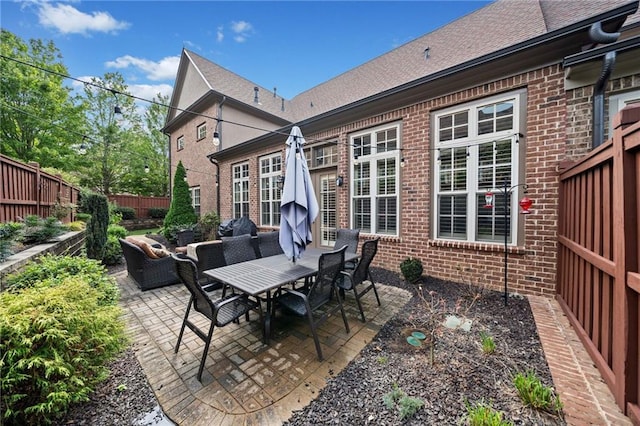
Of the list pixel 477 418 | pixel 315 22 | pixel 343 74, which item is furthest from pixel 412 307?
pixel 343 74

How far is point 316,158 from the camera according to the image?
6.89m

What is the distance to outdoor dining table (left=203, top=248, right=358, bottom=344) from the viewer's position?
2.58 m

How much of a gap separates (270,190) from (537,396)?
784 centimetres

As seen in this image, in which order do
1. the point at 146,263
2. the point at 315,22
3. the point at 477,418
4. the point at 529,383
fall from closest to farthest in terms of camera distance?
the point at 477,418 → the point at 529,383 → the point at 146,263 → the point at 315,22

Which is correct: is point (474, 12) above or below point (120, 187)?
above

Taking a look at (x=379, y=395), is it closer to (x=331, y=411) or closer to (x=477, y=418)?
(x=331, y=411)

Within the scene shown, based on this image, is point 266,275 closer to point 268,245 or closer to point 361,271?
point 361,271

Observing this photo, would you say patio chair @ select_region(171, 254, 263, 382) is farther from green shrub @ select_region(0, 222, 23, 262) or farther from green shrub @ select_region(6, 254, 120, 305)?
green shrub @ select_region(0, 222, 23, 262)

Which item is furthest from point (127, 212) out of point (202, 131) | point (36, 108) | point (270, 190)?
point (270, 190)

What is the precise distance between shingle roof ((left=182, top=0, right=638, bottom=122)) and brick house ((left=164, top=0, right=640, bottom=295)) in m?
0.05

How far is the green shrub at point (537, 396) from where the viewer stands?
65.7 inches

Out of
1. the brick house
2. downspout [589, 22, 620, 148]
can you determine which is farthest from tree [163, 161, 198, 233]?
downspout [589, 22, 620, 148]

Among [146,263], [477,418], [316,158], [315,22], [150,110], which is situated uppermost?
[150,110]

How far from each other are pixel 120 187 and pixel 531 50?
23.6 meters
